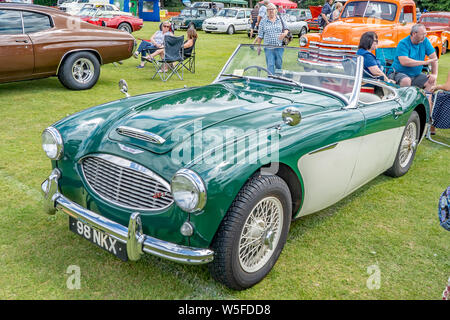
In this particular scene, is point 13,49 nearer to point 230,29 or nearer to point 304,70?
point 304,70

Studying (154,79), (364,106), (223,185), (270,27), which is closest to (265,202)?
(223,185)

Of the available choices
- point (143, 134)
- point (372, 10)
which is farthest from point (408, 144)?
point (372, 10)

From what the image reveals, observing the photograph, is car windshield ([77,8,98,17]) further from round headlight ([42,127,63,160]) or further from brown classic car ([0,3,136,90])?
round headlight ([42,127,63,160])

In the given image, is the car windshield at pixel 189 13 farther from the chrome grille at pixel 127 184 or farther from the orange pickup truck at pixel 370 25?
→ the chrome grille at pixel 127 184

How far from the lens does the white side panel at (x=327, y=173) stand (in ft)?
9.61

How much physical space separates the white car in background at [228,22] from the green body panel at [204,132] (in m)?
19.6

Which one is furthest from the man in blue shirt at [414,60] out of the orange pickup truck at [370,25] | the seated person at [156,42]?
the seated person at [156,42]

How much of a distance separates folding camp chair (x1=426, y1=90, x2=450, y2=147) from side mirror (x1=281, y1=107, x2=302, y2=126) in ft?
13.1

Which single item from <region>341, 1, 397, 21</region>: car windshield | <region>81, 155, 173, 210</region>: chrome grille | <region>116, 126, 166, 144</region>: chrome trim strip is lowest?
<region>81, 155, 173, 210</region>: chrome grille

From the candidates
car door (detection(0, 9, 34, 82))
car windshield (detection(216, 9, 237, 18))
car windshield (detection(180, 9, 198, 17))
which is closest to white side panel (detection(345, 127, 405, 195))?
car door (detection(0, 9, 34, 82))

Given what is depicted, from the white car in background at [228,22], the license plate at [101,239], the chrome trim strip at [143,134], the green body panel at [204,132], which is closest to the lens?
the green body panel at [204,132]

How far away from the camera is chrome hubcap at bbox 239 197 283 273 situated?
8.58 ft

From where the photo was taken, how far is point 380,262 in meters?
3.10

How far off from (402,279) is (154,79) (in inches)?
312
